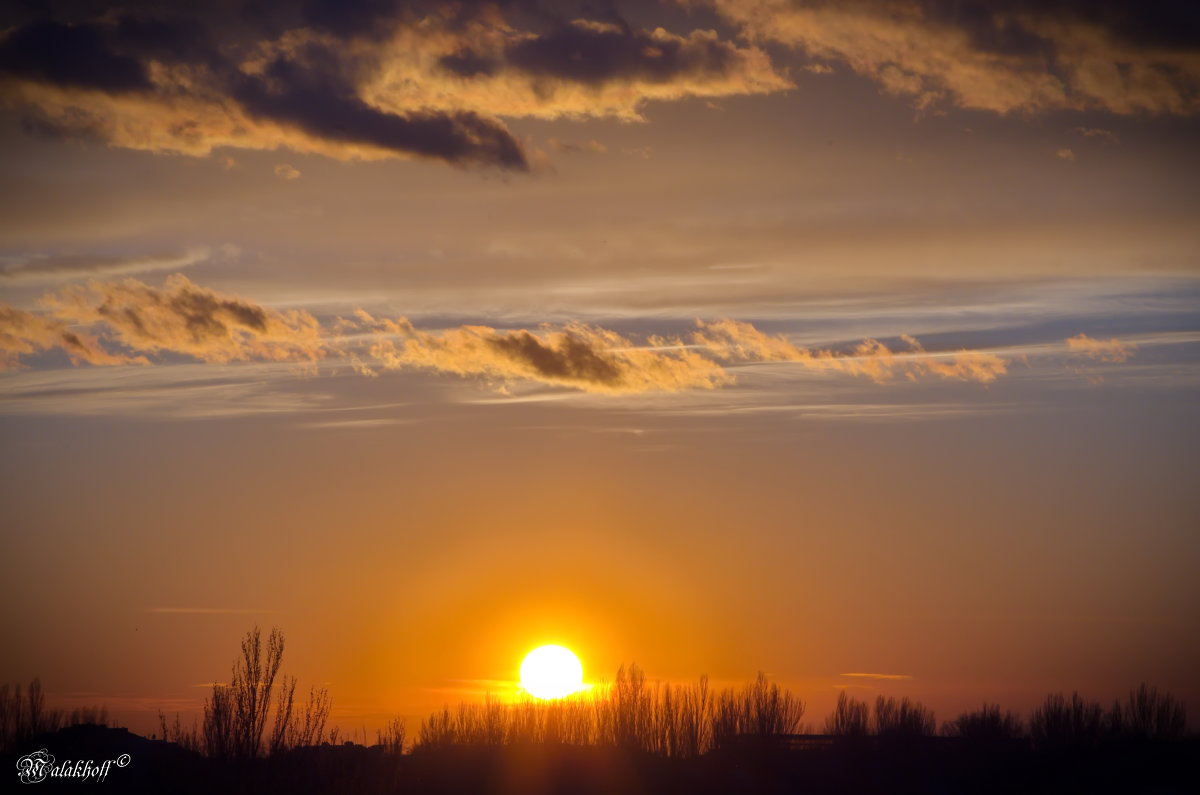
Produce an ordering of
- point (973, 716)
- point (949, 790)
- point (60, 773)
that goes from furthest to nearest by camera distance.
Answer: point (973, 716), point (949, 790), point (60, 773)

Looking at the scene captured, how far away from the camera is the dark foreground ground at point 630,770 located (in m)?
52.4

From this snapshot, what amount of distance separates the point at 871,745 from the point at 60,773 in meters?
63.0

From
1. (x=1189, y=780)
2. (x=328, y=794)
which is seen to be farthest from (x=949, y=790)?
(x=328, y=794)

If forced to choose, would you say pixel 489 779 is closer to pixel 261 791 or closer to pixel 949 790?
pixel 949 790

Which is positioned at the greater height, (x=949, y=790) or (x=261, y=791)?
(x=261, y=791)

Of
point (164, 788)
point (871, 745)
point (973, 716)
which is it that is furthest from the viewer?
point (973, 716)

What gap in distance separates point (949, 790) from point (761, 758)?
61.0 ft

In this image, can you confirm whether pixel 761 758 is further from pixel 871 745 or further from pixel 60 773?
pixel 60 773

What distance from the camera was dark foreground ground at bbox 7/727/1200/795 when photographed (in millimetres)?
52438

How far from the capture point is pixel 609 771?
89.9 meters

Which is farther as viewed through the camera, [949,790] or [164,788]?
[949,790]

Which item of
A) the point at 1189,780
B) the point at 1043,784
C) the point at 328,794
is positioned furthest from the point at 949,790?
the point at 328,794

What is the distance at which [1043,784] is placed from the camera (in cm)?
6919

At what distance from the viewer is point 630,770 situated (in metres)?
90.9
